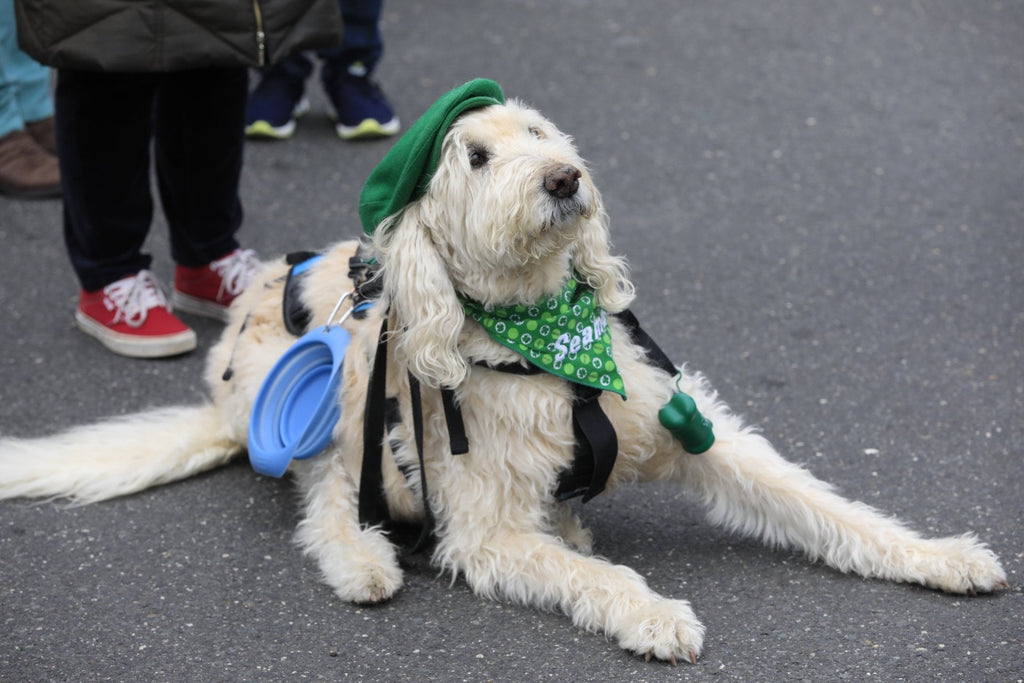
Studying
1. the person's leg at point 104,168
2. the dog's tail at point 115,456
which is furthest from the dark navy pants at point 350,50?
the dog's tail at point 115,456

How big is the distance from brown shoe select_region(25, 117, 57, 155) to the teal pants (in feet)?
0.08

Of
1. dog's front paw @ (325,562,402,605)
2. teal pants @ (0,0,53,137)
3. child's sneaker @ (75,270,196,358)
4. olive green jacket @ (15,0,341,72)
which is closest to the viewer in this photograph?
dog's front paw @ (325,562,402,605)

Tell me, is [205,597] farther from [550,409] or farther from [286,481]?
[550,409]

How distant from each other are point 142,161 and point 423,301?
76.3 inches

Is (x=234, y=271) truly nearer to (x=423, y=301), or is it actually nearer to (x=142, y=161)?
(x=142, y=161)

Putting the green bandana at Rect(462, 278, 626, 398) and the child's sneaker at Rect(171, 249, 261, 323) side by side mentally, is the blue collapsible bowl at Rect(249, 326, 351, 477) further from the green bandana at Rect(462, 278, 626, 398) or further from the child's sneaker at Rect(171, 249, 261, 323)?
A: the child's sneaker at Rect(171, 249, 261, 323)

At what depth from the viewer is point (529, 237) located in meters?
2.84

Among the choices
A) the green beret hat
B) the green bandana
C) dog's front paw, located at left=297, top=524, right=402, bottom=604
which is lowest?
dog's front paw, located at left=297, top=524, right=402, bottom=604

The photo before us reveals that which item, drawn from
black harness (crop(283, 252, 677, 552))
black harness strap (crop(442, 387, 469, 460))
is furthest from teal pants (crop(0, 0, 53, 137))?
black harness strap (crop(442, 387, 469, 460))

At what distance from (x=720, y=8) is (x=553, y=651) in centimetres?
587

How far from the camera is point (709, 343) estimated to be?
447 cm

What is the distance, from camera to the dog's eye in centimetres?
292

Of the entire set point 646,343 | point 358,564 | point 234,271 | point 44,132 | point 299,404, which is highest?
point 646,343

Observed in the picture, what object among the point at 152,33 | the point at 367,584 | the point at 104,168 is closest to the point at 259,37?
the point at 152,33
